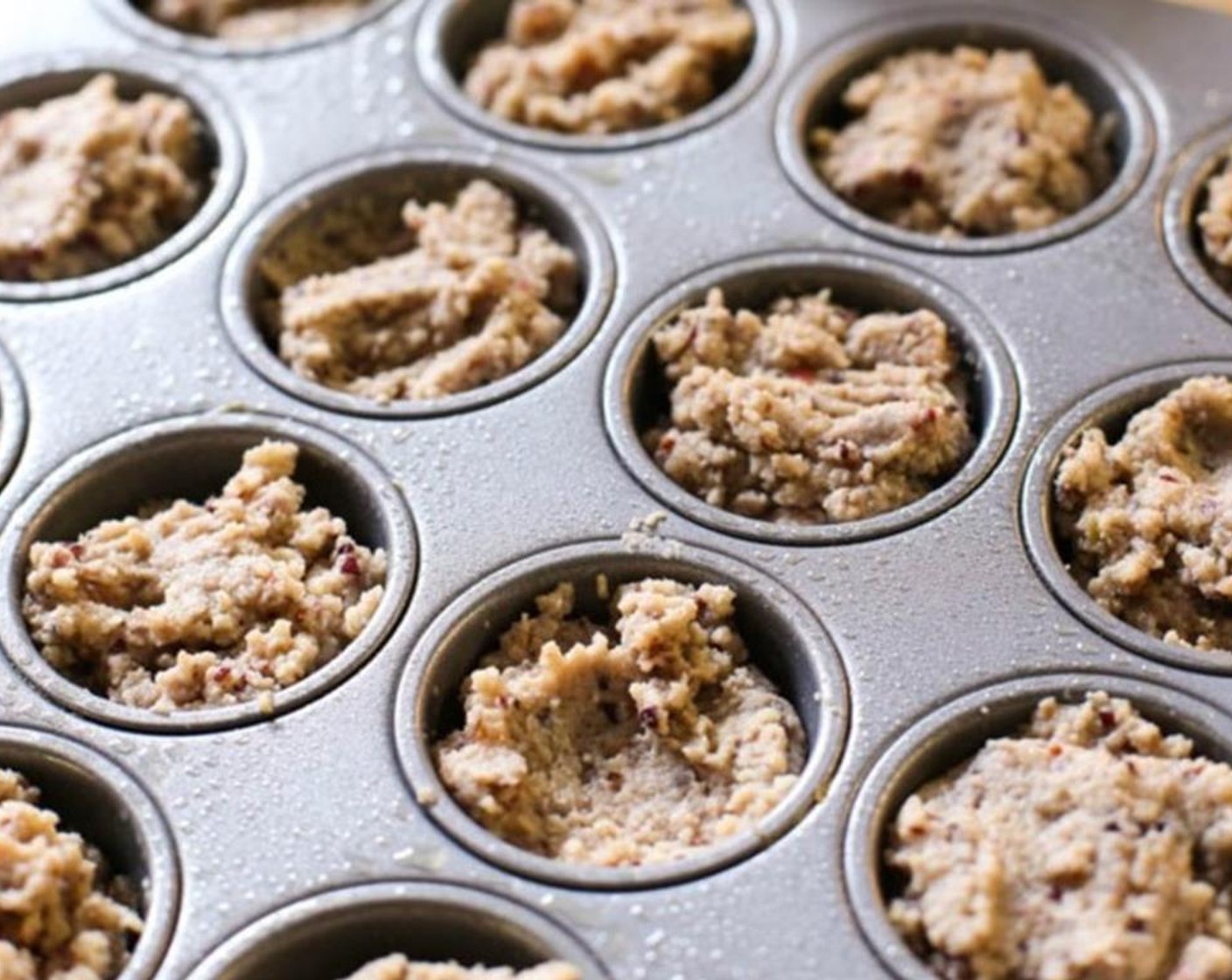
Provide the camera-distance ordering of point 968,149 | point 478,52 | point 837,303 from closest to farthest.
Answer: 1. point 837,303
2. point 968,149
3. point 478,52

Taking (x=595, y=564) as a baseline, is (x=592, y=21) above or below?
above

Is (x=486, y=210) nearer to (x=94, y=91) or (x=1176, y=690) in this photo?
(x=94, y=91)

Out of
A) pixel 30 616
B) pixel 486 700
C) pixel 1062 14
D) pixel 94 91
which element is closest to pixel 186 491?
pixel 30 616

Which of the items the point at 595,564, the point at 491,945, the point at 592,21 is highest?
the point at 592,21

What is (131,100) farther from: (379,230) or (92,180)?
(379,230)

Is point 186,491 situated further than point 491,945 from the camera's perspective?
Yes

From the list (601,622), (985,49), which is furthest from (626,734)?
(985,49)
